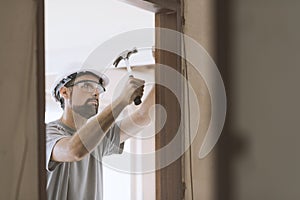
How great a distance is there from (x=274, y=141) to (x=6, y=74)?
852mm

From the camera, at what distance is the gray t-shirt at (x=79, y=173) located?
1.91 metres

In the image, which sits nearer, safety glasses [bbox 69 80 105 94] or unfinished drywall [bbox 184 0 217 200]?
unfinished drywall [bbox 184 0 217 200]

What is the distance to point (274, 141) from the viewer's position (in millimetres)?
1382

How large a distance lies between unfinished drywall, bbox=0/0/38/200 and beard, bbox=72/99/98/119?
3.56 ft

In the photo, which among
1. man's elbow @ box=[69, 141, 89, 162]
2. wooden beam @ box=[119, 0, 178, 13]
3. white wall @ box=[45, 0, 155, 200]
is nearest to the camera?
wooden beam @ box=[119, 0, 178, 13]

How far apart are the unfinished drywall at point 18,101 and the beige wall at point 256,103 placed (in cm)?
69

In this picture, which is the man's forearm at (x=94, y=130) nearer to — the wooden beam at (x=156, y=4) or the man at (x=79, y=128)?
the man at (x=79, y=128)

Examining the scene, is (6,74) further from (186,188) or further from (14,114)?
(186,188)

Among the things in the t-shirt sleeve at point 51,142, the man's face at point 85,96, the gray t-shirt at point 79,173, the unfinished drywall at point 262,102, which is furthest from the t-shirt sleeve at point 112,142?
the unfinished drywall at point 262,102

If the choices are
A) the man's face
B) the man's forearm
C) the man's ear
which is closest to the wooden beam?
the man's forearm

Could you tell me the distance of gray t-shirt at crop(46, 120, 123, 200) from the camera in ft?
6.26

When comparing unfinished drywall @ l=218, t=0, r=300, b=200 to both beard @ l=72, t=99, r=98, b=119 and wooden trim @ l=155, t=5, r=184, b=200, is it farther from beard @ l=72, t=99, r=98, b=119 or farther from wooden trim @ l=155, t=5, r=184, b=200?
beard @ l=72, t=99, r=98, b=119

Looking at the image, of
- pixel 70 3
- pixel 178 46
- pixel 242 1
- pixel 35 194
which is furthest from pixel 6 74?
pixel 70 3

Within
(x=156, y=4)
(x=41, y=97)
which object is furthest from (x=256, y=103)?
(x=41, y=97)
